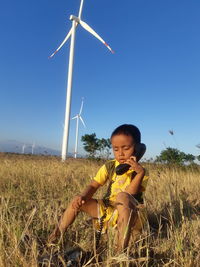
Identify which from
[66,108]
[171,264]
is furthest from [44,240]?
[66,108]

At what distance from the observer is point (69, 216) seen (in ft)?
10.6

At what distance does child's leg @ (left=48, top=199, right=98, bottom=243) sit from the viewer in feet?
9.89

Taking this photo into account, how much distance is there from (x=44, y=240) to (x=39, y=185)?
319 centimetres

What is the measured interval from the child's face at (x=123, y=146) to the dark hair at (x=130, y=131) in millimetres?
43

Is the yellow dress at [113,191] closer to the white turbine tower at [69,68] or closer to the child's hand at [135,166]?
the child's hand at [135,166]

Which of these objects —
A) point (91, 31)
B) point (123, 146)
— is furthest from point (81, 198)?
point (91, 31)

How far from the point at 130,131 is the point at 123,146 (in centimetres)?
18

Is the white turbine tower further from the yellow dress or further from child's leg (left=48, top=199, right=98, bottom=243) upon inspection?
child's leg (left=48, top=199, right=98, bottom=243)

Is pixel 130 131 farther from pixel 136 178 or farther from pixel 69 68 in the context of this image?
pixel 69 68

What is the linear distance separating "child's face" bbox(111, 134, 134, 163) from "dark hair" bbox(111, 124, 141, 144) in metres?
0.04

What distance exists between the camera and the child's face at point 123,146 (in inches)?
137

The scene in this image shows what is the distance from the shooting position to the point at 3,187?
5934mm

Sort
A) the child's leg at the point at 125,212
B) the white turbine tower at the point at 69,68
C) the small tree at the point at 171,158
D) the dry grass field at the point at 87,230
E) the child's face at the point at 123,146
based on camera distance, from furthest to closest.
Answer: the white turbine tower at the point at 69,68 < the small tree at the point at 171,158 < the child's face at the point at 123,146 < the child's leg at the point at 125,212 < the dry grass field at the point at 87,230

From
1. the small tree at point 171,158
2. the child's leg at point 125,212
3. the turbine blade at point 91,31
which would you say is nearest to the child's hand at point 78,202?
the child's leg at point 125,212
